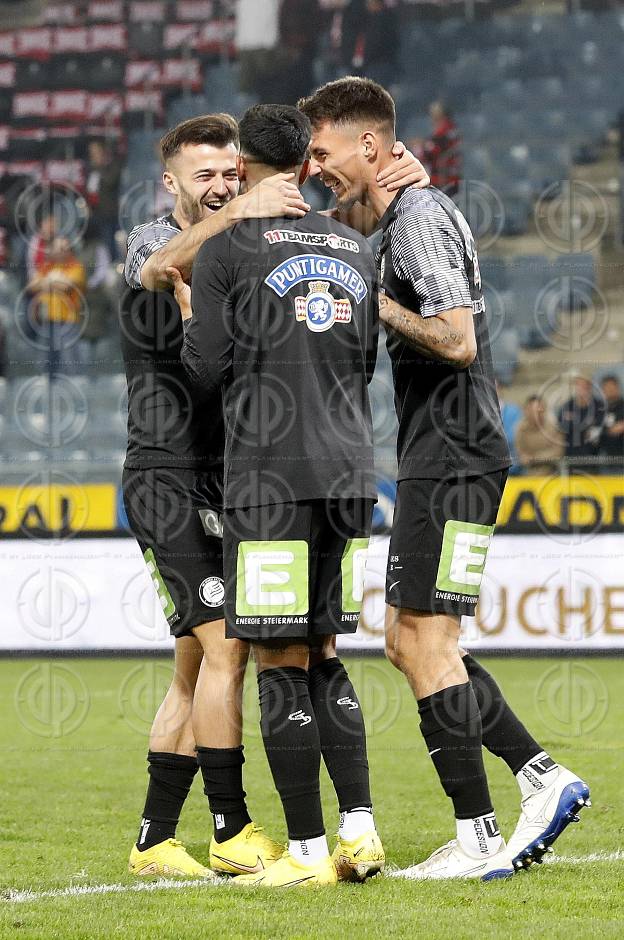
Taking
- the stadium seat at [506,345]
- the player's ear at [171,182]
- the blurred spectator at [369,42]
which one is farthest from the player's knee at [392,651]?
the blurred spectator at [369,42]

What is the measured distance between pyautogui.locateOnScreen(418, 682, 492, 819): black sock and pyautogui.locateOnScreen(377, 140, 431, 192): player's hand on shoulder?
143cm

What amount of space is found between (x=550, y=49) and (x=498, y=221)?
105 inches

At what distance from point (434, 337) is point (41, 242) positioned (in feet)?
35.8

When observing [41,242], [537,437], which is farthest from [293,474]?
[41,242]

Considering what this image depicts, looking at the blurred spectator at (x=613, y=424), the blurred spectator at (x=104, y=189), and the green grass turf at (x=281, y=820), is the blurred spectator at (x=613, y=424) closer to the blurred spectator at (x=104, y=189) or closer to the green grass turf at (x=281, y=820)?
the green grass turf at (x=281, y=820)

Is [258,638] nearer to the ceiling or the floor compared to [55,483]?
nearer to the ceiling

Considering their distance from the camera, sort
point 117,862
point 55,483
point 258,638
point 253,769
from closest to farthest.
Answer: point 258,638, point 117,862, point 253,769, point 55,483

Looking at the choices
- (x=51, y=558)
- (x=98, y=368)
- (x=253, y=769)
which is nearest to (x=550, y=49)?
(x=98, y=368)

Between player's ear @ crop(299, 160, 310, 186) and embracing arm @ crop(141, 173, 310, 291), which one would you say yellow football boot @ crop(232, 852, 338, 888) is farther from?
player's ear @ crop(299, 160, 310, 186)

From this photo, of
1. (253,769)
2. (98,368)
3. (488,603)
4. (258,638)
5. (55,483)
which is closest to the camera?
(258,638)

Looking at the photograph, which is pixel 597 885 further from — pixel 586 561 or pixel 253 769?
pixel 586 561

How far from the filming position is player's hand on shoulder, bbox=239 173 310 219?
10.6ft

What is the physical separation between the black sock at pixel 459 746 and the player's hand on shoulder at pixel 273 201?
4.41 feet

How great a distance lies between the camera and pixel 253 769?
5.48m
